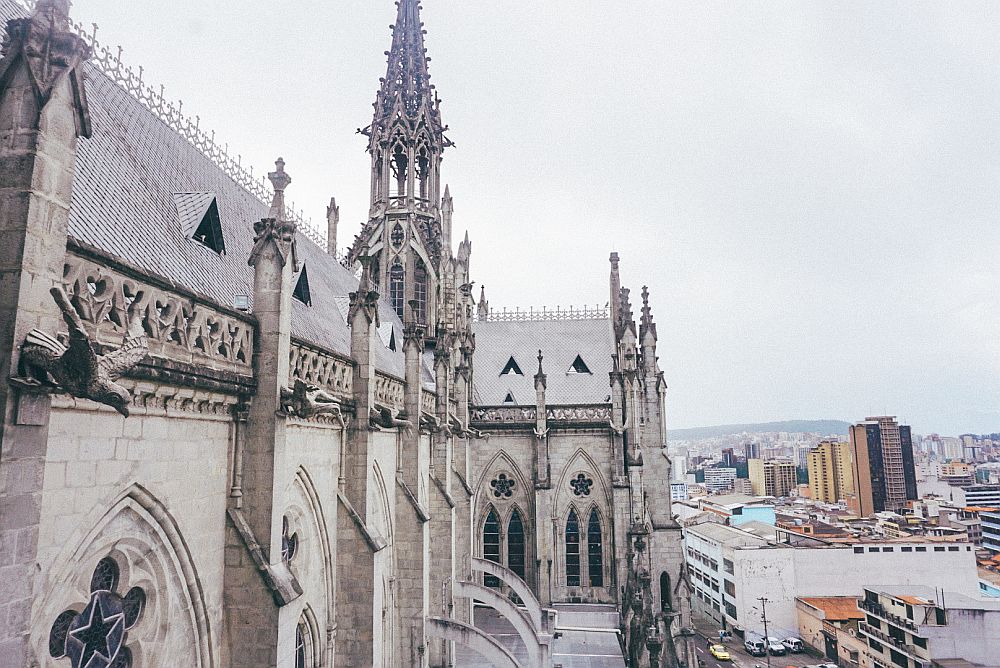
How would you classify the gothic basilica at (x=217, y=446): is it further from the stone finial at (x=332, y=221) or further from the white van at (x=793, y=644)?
the white van at (x=793, y=644)

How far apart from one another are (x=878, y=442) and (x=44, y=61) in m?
135

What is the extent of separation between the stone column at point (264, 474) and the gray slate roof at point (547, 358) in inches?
918

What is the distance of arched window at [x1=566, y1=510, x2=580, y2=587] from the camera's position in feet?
96.2

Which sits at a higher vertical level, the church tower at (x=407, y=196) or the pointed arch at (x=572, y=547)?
the church tower at (x=407, y=196)

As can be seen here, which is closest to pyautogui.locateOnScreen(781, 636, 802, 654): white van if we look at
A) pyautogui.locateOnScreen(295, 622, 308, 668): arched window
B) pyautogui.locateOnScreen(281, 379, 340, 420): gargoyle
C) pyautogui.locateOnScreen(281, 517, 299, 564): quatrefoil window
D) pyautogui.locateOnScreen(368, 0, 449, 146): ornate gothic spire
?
pyautogui.locateOnScreen(368, 0, 449, 146): ornate gothic spire

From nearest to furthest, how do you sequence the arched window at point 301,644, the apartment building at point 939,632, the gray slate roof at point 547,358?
1. the arched window at point 301,644
2. the gray slate roof at point 547,358
3. the apartment building at point 939,632

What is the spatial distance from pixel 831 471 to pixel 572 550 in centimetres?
13789

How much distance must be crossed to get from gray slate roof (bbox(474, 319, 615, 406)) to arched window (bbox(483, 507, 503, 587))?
18.3ft

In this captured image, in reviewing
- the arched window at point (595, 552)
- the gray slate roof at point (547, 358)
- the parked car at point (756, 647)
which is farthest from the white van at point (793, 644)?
the gray slate roof at point (547, 358)

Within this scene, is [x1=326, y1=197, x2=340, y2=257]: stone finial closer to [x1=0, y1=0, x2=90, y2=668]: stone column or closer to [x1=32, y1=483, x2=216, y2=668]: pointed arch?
[x1=32, y1=483, x2=216, y2=668]: pointed arch

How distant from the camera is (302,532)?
11.7 metres

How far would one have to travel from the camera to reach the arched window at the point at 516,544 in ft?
96.4

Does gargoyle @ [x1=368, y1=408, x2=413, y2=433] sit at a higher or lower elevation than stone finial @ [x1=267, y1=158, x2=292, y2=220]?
lower

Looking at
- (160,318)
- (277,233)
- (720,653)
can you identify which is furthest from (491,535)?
(720,653)
